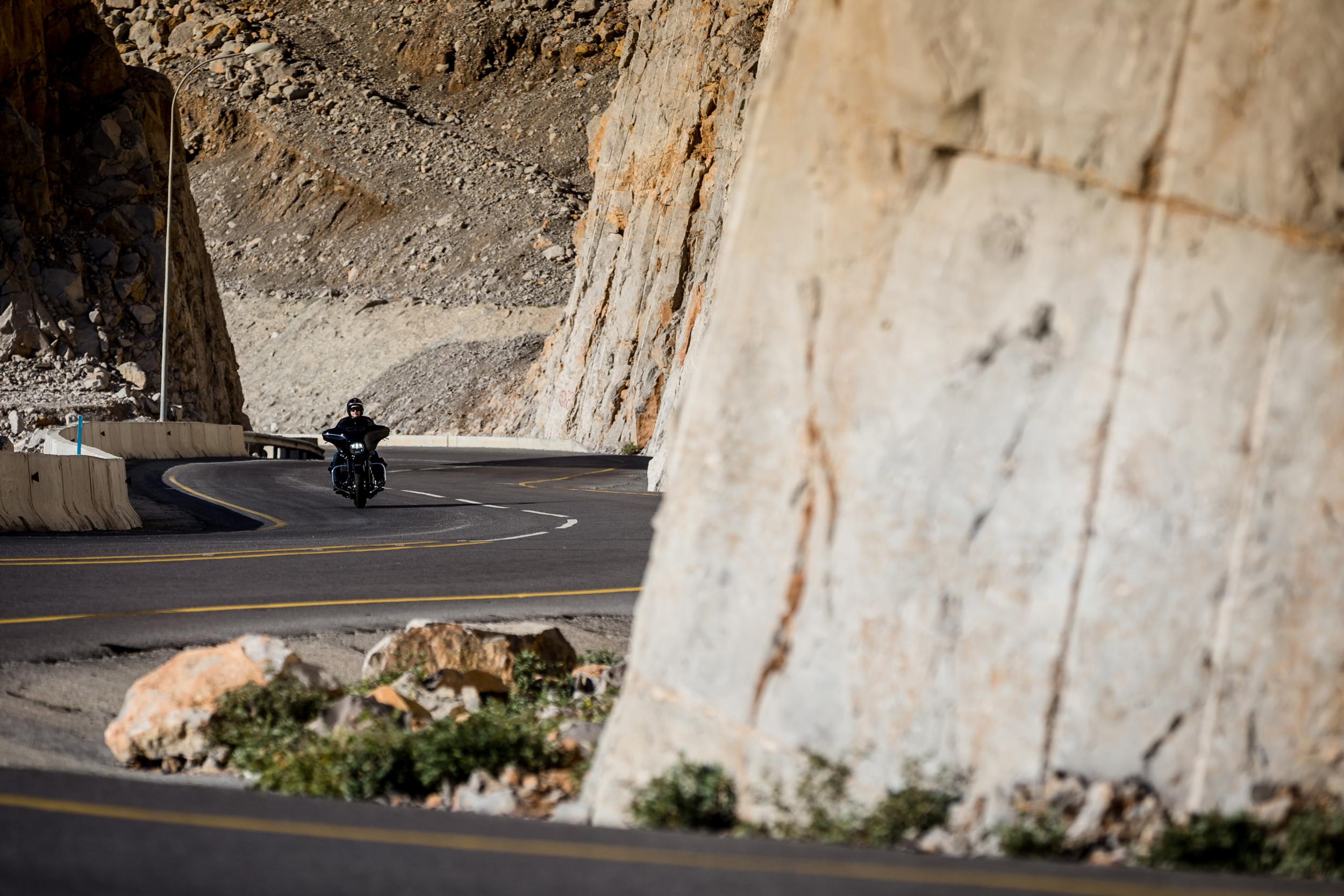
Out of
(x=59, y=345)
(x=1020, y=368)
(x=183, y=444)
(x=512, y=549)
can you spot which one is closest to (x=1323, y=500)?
(x=1020, y=368)

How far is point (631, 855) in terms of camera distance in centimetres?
515

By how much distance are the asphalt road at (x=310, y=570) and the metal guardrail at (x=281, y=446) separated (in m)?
24.5

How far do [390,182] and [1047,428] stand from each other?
383ft

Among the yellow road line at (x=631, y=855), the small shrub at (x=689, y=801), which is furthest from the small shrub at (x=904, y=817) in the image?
the small shrub at (x=689, y=801)

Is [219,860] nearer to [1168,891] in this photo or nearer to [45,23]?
[1168,891]

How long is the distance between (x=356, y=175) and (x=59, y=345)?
69.7m

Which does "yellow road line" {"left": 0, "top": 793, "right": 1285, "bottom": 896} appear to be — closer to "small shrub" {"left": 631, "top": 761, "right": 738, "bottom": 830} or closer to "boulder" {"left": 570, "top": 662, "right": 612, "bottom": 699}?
"small shrub" {"left": 631, "top": 761, "right": 738, "bottom": 830}

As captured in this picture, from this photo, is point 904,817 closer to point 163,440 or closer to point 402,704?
point 402,704

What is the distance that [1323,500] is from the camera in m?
5.32

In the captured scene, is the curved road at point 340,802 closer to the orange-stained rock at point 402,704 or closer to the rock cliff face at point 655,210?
the orange-stained rock at point 402,704

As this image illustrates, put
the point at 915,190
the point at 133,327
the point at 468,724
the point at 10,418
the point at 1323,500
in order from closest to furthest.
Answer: the point at 1323,500, the point at 915,190, the point at 468,724, the point at 10,418, the point at 133,327

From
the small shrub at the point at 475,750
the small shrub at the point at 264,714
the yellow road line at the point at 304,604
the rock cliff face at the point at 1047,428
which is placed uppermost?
the rock cliff face at the point at 1047,428

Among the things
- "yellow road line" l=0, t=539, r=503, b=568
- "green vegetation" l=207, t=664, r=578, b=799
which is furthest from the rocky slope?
"green vegetation" l=207, t=664, r=578, b=799

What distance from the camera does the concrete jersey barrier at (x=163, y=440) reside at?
39.4 meters
